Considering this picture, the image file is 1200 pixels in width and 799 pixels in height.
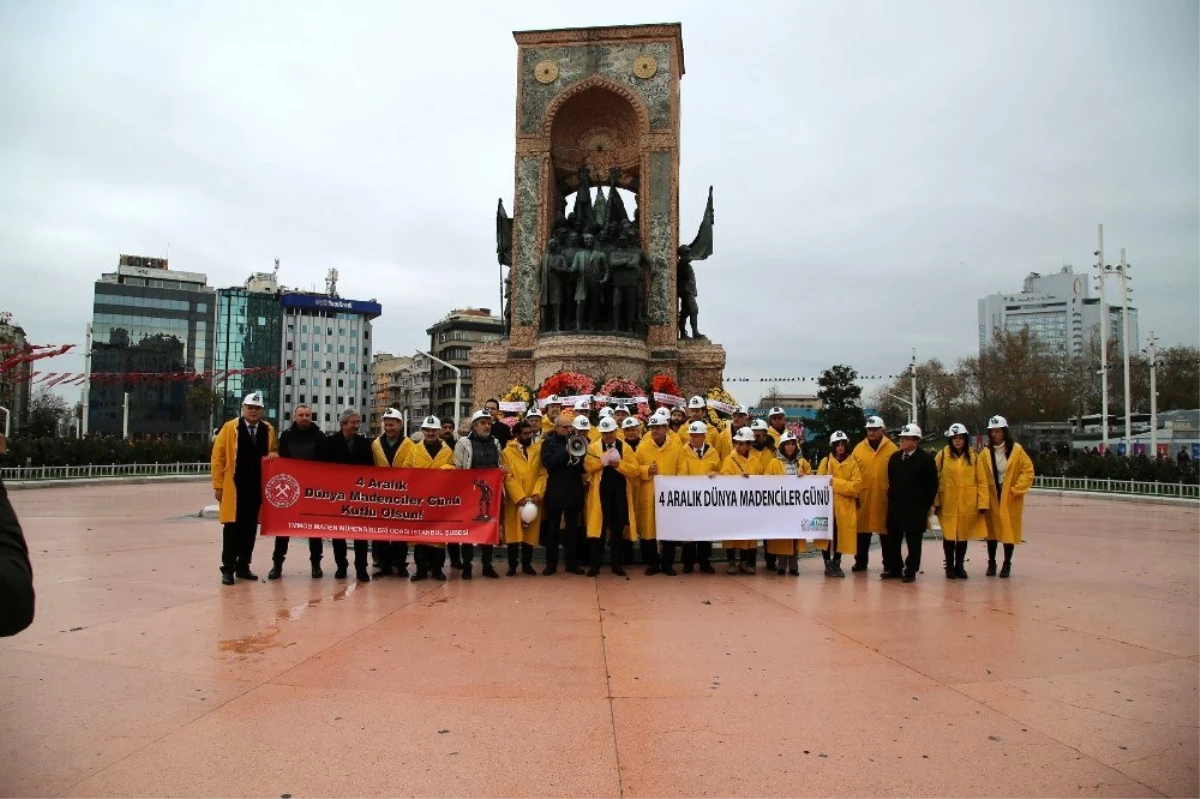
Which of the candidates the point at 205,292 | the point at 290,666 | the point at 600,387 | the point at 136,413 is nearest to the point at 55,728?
the point at 290,666

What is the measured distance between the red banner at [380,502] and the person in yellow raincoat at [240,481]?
0.45ft

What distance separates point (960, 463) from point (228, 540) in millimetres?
7859

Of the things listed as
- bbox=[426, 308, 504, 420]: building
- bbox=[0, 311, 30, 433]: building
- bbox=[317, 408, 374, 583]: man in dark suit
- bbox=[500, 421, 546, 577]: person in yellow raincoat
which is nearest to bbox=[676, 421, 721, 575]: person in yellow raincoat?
bbox=[500, 421, 546, 577]: person in yellow raincoat

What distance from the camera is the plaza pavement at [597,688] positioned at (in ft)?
11.8

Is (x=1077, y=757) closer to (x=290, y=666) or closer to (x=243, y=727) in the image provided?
(x=243, y=727)

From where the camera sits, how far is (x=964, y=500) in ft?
30.2

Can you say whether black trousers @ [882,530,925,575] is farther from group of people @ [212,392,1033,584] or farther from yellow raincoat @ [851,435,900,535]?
yellow raincoat @ [851,435,900,535]

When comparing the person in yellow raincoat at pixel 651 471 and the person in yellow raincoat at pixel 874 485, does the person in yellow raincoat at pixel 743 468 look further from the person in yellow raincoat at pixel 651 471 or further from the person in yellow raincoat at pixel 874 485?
the person in yellow raincoat at pixel 874 485

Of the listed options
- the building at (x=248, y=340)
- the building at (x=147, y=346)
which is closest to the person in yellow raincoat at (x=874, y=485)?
the building at (x=147, y=346)

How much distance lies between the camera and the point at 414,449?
9.25 m

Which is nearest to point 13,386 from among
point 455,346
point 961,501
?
point 455,346

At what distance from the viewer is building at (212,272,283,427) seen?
10231cm

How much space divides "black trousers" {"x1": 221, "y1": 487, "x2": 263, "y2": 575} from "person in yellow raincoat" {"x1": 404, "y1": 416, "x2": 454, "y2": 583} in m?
1.60

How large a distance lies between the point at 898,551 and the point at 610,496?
3239 mm
